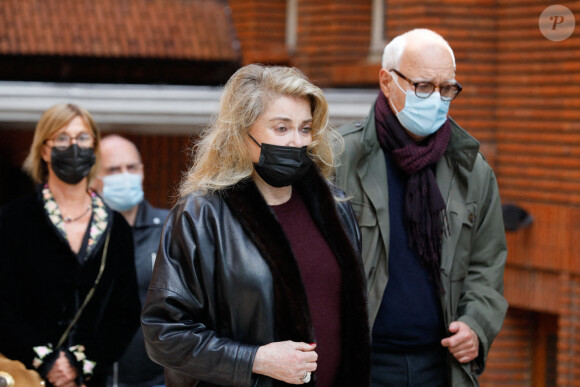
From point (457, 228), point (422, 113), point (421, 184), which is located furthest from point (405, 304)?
point (422, 113)

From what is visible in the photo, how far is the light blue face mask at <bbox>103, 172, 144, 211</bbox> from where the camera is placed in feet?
16.5

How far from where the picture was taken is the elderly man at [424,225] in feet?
11.8

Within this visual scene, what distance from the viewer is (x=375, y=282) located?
11.7 feet

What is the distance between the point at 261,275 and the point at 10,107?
4.85 metres

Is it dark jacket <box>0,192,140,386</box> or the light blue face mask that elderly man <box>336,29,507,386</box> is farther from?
the light blue face mask

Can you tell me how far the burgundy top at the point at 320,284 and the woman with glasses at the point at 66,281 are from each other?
1546 millimetres

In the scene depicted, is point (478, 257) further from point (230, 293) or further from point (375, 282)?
point (230, 293)

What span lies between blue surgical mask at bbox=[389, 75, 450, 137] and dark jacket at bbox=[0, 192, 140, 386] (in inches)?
61.0

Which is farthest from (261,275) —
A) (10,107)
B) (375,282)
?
(10,107)

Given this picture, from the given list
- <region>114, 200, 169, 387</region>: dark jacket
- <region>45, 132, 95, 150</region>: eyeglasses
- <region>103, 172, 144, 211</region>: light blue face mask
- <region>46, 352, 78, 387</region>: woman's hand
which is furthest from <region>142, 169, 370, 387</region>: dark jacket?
<region>103, 172, 144, 211</region>: light blue face mask

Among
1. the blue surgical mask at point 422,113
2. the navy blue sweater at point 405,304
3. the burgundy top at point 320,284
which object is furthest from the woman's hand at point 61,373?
the blue surgical mask at point 422,113

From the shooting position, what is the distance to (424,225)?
362 centimetres

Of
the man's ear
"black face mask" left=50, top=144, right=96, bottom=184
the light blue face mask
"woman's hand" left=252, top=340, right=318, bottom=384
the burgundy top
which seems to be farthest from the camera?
the light blue face mask

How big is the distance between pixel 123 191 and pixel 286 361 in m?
2.57
